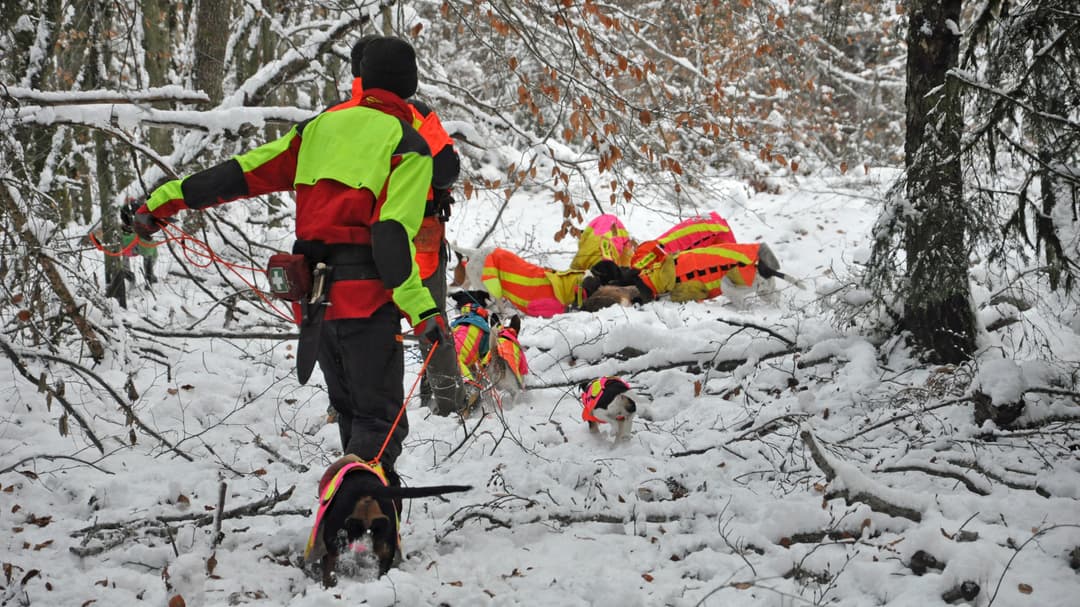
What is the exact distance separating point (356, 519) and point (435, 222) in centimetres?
147

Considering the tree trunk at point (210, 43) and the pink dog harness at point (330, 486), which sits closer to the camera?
the pink dog harness at point (330, 486)

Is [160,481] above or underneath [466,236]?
underneath

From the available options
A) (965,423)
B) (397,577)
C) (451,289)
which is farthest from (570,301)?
(397,577)

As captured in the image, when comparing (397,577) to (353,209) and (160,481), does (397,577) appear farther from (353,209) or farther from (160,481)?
(160,481)

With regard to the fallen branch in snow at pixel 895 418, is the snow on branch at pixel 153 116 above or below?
above

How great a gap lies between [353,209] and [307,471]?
4.69 ft

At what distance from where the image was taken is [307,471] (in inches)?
142

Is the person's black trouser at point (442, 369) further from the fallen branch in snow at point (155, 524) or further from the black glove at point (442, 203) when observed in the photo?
the fallen branch in snow at point (155, 524)

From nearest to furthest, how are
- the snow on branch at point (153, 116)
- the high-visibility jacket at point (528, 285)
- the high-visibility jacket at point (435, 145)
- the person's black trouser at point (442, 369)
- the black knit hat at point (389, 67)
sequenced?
1. the black knit hat at point (389, 67)
2. the high-visibility jacket at point (435, 145)
3. the snow on branch at point (153, 116)
4. the person's black trouser at point (442, 369)
5. the high-visibility jacket at point (528, 285)

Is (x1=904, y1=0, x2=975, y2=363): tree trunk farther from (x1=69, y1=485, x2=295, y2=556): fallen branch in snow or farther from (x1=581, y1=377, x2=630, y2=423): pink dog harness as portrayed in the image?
(x1=69, y1=485, x2=295, y2=556): fallen branch in snow

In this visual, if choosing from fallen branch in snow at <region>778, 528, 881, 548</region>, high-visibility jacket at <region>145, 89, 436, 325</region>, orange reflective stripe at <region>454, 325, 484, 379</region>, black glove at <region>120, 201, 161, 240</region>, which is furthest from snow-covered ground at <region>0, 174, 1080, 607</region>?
black glove at <region>120, 201, 161, 240</region>

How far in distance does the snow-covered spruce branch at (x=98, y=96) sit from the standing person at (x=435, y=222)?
3.10 feet

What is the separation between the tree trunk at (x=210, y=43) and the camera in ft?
19.4

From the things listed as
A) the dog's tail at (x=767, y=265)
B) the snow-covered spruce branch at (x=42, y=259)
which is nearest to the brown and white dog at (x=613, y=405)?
the snow-covered spruce branch at (x=42, y=259)
